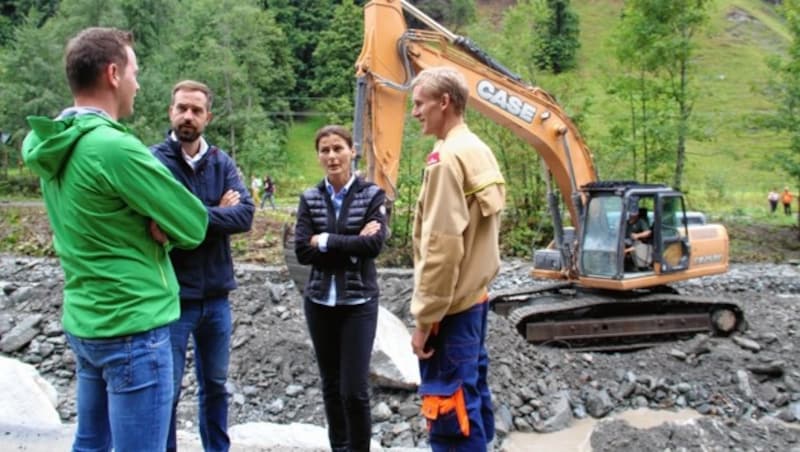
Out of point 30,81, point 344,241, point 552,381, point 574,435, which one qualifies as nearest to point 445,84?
point 344,241

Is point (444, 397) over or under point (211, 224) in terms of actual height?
under

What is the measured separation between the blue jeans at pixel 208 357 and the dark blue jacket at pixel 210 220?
0.07m

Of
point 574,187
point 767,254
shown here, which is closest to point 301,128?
point 767,254

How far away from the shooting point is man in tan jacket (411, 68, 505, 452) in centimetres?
245

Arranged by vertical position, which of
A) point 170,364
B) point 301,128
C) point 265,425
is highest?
point 301,128

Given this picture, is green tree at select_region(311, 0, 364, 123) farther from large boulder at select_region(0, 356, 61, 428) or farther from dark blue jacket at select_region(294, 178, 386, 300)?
dark blue jacket at select_region(294, 178, 386, 300)

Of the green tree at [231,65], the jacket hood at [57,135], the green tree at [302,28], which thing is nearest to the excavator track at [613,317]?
the jacket hood at [57,135]

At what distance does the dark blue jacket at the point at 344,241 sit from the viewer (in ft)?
9.99

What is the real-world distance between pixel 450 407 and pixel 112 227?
1362mm

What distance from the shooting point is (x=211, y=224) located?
2867 mm

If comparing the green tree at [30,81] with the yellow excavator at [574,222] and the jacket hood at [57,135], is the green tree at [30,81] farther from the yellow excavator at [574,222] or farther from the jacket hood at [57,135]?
the jacket hood at [57,135]

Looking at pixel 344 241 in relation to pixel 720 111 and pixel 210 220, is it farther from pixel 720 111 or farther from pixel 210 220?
pixel 720 111

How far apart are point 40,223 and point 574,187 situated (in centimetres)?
1367

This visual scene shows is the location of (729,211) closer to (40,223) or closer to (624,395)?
(624,395)
